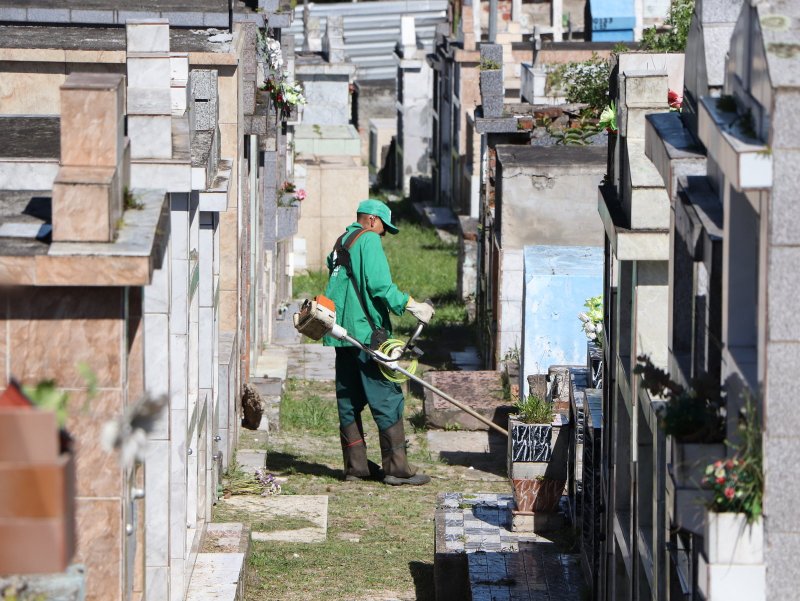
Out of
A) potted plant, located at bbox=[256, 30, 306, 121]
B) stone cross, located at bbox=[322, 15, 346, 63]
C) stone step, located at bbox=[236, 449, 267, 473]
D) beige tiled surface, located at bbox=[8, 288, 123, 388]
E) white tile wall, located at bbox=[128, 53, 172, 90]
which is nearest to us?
beige tiled surface, located at bbox=[8, 288, 123, 388]

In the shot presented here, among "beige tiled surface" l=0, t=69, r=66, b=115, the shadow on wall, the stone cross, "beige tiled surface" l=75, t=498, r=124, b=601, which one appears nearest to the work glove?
the shadow on wall

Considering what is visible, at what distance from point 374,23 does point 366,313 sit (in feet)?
115

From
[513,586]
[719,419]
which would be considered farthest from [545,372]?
[719,419]

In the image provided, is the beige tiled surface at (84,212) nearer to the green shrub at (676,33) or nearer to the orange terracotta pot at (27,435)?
the orange terracotta pot at (27,435)

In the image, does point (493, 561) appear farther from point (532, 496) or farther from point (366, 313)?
point (366, 313)

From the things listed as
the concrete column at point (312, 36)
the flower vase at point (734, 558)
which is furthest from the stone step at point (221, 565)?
Answer: the concrete column at point (312, 36)

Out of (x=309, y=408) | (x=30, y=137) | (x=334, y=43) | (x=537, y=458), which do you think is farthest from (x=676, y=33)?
(x=334, y=43)

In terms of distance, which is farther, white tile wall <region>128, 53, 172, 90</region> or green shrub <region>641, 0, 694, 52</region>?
green shrub <region>641, 0, 694, 52</region>

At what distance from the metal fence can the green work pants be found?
3405 cm

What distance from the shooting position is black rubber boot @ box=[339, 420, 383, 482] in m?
13.7

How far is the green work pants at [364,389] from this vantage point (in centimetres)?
1320

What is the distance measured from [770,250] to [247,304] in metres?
10.5

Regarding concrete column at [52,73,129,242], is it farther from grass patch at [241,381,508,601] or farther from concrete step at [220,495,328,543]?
concrete step at [220,495,328,543]

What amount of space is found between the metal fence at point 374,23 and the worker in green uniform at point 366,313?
34.0 metres
